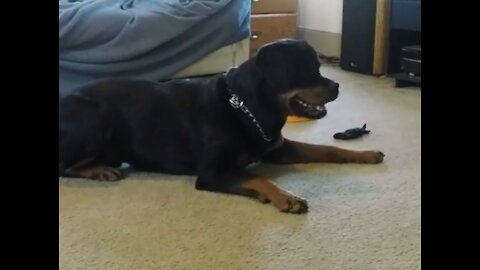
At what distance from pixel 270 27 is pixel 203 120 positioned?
97.9 inches

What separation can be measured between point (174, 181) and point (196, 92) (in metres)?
0.28

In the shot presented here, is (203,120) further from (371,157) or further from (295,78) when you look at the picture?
(371,157)

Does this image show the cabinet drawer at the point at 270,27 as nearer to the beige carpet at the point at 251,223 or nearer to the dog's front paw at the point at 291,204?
the beige carpet at the point at 251,223

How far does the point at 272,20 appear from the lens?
429cm

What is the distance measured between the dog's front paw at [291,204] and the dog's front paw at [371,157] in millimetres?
470

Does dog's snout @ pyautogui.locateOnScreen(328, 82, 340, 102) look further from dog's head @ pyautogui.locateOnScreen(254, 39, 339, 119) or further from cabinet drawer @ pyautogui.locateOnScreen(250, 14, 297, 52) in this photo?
cabinet drawer @ pyautogui.locateOnScreen(250, 14, 297, 52)

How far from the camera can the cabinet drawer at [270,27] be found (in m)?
4.23

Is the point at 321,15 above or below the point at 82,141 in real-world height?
above

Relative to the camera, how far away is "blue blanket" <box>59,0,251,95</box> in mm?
2754

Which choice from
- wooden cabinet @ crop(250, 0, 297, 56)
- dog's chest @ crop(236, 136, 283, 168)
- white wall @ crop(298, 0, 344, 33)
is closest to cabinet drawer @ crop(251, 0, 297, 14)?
wooden cabinet @ crop(250, 0, 297, 56)

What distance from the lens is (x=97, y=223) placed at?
158cm

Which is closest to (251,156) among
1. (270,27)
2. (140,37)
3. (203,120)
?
(203,120)

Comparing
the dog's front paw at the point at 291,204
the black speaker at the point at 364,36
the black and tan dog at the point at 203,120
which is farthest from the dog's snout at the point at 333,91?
Answer: the black speaker at the point at 364,36
